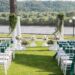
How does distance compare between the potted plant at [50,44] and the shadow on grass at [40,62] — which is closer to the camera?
the shadow on grass at [40,62]

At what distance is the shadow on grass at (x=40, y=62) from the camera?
1113cm

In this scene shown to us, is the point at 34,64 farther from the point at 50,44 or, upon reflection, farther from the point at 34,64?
the point at 50,44

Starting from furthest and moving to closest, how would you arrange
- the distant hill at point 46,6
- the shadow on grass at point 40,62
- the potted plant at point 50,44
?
the distant hill at point 46,6, the potted plant at point 50,44, the shadow on grass at point 40,62

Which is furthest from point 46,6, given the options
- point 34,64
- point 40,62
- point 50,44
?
point 34,64

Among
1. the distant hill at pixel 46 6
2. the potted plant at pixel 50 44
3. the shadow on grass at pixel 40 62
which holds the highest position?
the distant hill at pixel 46 6

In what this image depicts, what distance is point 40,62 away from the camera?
12.7 metres

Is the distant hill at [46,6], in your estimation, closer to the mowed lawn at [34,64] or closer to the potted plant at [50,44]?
the potted plant at [50,44]

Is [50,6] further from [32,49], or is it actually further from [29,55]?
[29,55]

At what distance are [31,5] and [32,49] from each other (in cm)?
1897

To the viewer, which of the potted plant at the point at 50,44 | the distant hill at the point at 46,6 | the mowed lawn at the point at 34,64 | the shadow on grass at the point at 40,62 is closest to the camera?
the mowed lawn at the point at 34,64

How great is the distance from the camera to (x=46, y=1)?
3725 cm

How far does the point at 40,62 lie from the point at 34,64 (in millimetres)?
539

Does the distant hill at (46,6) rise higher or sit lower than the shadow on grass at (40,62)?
higher

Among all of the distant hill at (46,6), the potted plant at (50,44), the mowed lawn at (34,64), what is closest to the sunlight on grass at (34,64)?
the mowed lawn at (34,64)
